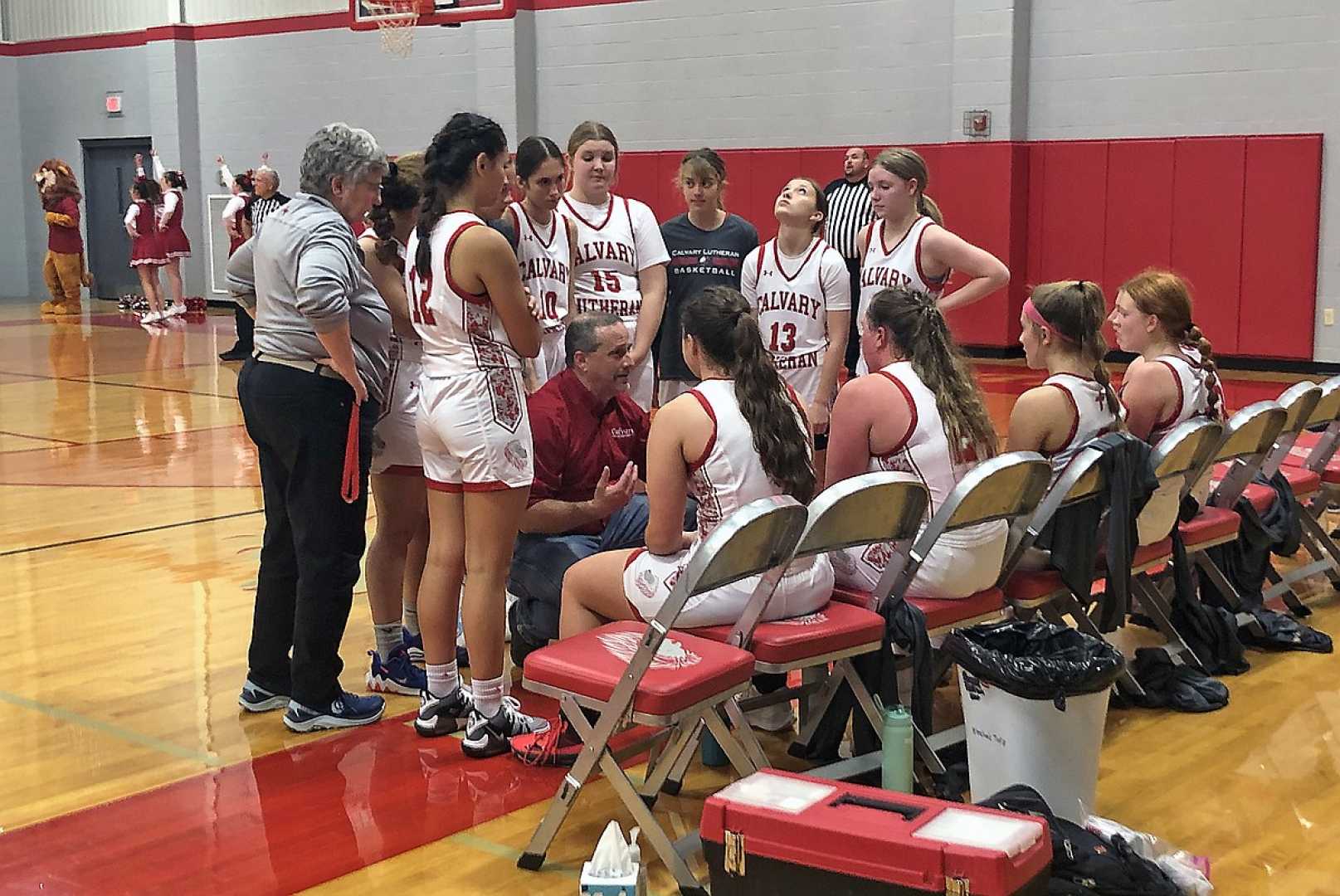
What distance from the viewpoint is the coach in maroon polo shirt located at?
4027mm

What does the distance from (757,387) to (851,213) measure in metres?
3.84

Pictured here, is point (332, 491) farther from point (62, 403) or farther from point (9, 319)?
point (9, 319)

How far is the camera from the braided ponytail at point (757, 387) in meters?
3.27

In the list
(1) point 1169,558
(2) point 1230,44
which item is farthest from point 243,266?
(2) point 1230,44

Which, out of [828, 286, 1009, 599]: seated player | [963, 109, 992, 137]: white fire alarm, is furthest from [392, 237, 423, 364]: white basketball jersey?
[963, 109, 992, 137]: white fire alarm

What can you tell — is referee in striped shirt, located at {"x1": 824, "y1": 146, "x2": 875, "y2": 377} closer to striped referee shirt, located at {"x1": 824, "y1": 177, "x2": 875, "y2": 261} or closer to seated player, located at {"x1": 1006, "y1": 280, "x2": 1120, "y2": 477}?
striped referee shirt, located at {"x1": 824, "y1": 177, "x2": 875, "y2": 261}

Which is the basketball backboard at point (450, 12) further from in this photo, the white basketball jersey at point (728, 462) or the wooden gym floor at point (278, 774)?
the white basketball jersey at point (728, 462)

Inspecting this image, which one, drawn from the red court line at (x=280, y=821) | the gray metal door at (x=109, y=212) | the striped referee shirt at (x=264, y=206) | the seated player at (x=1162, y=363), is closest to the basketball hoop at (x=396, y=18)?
the striped referee shirt at (x=264, y=206)

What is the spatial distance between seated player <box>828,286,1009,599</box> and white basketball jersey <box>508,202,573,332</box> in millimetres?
1550

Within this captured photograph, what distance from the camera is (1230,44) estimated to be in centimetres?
1099

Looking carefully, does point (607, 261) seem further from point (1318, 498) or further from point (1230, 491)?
point (1318, 498)

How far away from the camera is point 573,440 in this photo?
411 cm

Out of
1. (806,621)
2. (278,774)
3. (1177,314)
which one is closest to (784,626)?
(806,621)

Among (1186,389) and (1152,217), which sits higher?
(1152,217)
